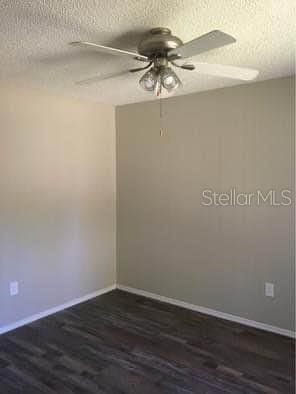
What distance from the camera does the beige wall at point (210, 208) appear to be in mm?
2908

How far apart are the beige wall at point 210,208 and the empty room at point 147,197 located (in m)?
0.01

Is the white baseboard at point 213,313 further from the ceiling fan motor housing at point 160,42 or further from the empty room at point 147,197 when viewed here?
the ceiling fan motor housing at point 160,42

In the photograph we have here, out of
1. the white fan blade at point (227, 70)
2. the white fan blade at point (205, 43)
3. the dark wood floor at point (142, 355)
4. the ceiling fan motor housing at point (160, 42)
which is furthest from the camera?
the dark wood floor at point (142, 355)

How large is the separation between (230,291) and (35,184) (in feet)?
7.01

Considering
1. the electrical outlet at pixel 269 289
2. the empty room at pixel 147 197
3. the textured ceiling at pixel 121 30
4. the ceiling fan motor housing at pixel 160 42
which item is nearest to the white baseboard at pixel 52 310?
the empty room at pixel 147 197

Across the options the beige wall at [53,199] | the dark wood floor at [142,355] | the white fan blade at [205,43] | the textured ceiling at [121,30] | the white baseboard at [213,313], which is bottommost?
the dark wood floor at [142,355]

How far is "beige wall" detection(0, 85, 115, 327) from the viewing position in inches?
118

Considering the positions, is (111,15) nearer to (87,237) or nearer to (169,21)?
(169,21)

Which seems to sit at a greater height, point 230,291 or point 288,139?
point 288,139

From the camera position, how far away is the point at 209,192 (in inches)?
131

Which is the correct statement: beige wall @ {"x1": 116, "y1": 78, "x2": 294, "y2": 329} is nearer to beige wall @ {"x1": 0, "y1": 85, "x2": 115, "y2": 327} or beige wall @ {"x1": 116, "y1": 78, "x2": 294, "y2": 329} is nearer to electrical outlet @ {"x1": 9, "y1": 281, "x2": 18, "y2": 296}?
beige wall @ {"x1": 0, "y1": 85, "x2": 115, "y2": 327}

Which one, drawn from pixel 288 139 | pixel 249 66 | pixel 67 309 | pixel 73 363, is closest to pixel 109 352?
pixel 73 363

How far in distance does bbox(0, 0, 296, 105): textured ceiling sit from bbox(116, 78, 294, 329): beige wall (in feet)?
1.64

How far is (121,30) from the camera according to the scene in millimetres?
1887
